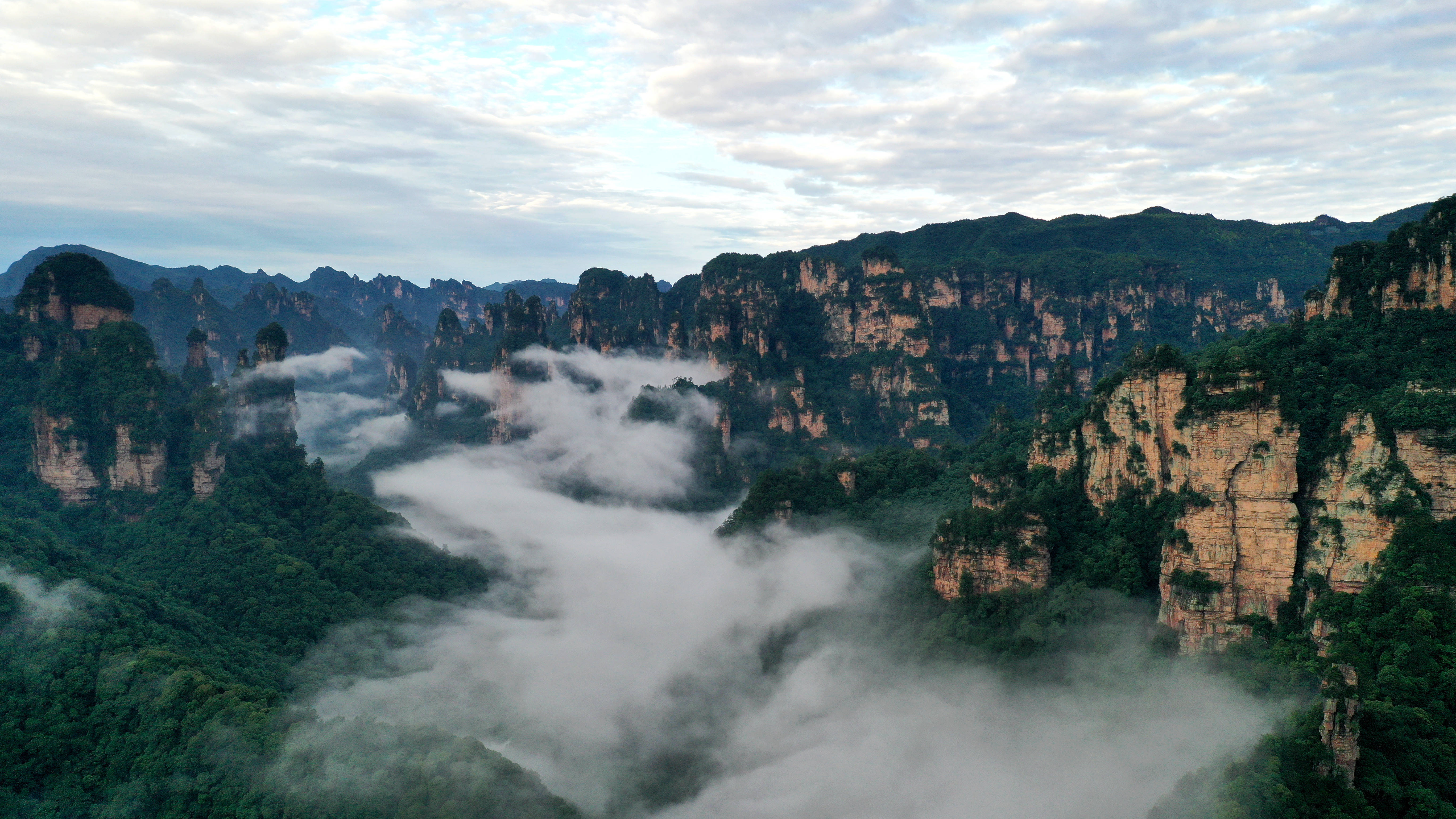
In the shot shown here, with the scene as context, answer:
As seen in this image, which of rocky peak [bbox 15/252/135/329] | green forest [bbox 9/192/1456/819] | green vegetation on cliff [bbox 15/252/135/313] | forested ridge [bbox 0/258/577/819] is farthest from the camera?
rocky peak [bbox 15/252/135/329]

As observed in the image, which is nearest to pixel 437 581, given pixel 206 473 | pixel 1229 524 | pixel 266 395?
pixel 206 473

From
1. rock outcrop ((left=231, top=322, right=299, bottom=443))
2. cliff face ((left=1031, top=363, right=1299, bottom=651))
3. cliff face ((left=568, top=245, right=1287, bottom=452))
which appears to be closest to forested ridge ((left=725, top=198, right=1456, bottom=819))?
cliff face ((left=1031, top=363, right=1299, bottom=651))

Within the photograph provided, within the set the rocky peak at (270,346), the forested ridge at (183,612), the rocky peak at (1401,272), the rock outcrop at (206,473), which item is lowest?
the forested ridge at (183,612)

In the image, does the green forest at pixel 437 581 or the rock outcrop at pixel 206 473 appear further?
the rock outcrop at pixel 206 473

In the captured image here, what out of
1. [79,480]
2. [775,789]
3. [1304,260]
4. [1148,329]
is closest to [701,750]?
[775,789]

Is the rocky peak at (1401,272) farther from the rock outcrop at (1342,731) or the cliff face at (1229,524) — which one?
the rock outcrop at (1342,731)

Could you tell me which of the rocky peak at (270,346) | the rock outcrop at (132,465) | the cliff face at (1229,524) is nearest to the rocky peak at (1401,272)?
the cliff face at (1229,524)

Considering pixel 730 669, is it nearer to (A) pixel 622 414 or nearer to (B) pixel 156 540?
(B) pixel 156 540

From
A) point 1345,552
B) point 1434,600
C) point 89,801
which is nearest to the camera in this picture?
point 1434,600

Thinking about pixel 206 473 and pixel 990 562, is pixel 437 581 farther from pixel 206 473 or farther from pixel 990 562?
pixel 990 562

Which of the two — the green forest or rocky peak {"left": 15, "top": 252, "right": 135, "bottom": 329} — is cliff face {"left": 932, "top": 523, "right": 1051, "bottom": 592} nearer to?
the green forest

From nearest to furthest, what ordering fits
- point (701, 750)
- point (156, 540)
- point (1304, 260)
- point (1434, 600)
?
1. point (1434, 600)
2. point (701, 750)
3. point (156, 540)
4. point (1304, 260)
